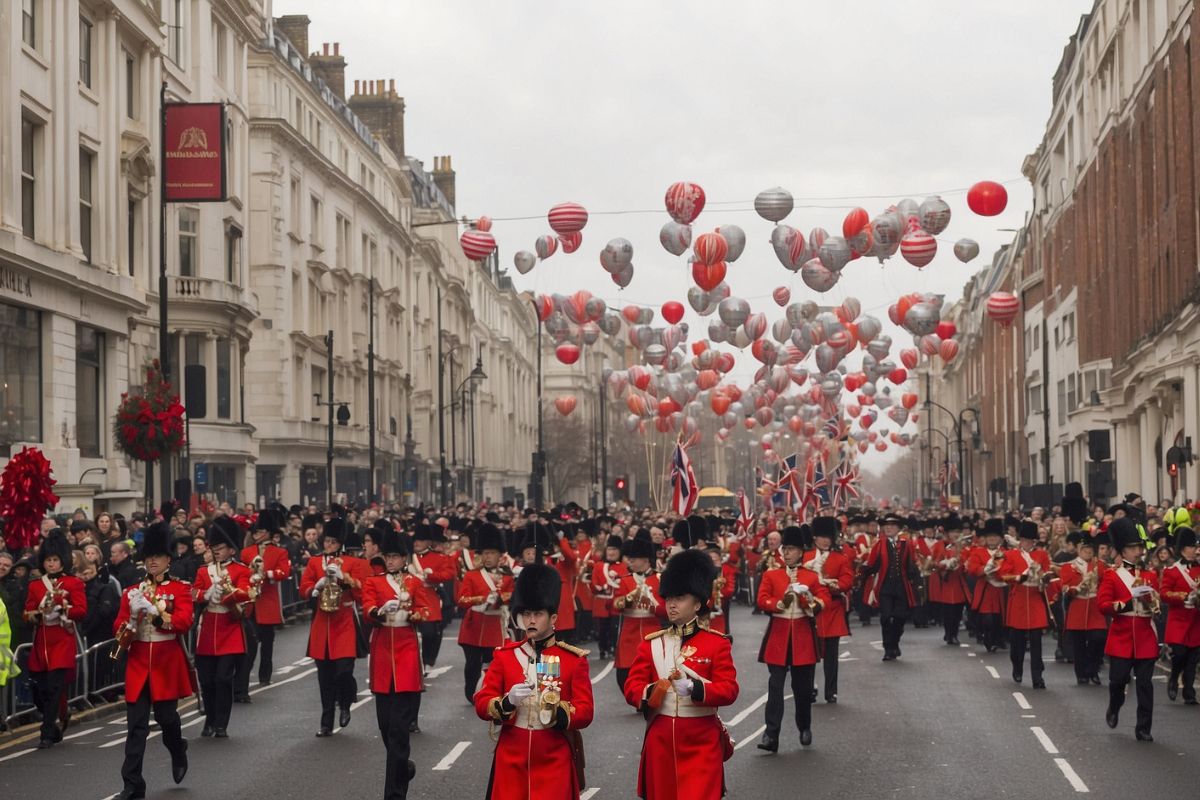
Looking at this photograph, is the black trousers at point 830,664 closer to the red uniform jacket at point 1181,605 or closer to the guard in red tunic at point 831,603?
the guard in red tunic at point 831,603

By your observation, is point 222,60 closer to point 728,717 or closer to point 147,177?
point 147,177

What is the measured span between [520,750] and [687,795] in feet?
2.92

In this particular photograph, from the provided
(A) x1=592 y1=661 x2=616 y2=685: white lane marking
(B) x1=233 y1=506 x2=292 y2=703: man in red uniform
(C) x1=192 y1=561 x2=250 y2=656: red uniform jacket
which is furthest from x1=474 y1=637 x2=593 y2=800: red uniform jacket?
(A) x1=592 y1=661 x2=616 y2=685: white lane marking

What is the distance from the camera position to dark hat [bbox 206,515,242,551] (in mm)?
16594

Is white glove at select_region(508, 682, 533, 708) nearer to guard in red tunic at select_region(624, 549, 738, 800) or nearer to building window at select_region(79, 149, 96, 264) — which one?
guard in red tunic at select_region(624, 549, 738, 800)

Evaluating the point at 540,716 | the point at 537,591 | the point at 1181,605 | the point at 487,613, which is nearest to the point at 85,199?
the point at 487,613

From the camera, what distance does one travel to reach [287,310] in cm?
5859

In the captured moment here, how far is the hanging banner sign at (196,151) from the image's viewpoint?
3108 centimetres

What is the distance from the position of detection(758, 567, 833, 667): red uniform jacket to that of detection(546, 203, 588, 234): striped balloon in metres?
19.3

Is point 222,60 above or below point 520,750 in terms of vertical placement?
above

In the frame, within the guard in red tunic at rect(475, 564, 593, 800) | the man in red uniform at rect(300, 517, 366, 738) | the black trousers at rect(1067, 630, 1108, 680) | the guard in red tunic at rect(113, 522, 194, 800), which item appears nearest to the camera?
the guard in red tunic at rect(475, 564, 593, 800)

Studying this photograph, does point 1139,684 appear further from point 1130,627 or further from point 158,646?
point 158,646

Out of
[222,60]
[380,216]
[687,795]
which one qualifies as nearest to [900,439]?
[380,216]

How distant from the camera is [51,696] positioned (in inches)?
630
